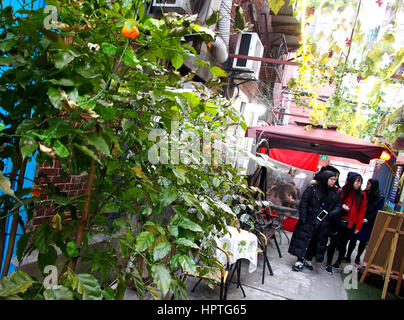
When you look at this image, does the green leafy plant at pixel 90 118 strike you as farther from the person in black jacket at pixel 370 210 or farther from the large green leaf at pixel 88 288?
the person in black jacket at pixel 370 210

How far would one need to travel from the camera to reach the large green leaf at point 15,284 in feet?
2.86

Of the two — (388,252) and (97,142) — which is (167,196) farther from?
(388,252)

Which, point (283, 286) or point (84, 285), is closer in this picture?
point (84, 285)

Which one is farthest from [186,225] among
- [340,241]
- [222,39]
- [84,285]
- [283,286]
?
[340,241]

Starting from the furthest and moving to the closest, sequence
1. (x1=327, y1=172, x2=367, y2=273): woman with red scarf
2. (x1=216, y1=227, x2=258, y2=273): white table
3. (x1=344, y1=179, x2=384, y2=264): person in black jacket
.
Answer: (x1=344, y1=179, x2=384, y2=264): person in black jacket
(x1=327, y1=172, x2=367, y2=273): woman with red scarf
(x1=216, y1=227, x2=258, y2=273): white table

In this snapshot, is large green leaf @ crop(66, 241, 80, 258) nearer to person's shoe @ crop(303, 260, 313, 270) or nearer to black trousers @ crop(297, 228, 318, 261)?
black trousers @ crop(297, 228, 318, 261)

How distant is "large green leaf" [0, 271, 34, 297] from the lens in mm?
873

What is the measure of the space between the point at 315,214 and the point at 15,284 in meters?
6.00

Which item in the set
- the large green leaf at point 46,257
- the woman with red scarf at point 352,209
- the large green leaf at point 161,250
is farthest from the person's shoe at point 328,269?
the large green leaf at point 46,257

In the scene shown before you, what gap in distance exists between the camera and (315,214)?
616 centimetres

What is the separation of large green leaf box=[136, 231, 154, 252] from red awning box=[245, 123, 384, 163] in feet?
17.2

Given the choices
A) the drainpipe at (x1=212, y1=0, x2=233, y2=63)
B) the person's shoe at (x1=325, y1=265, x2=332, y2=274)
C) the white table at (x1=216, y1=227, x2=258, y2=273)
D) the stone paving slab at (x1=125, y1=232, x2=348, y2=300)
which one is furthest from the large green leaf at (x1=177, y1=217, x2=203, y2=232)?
the person's shoe at (x1=325, y1=265, x2=332, y2=274)

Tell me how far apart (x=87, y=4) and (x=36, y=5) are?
192 centimetres
